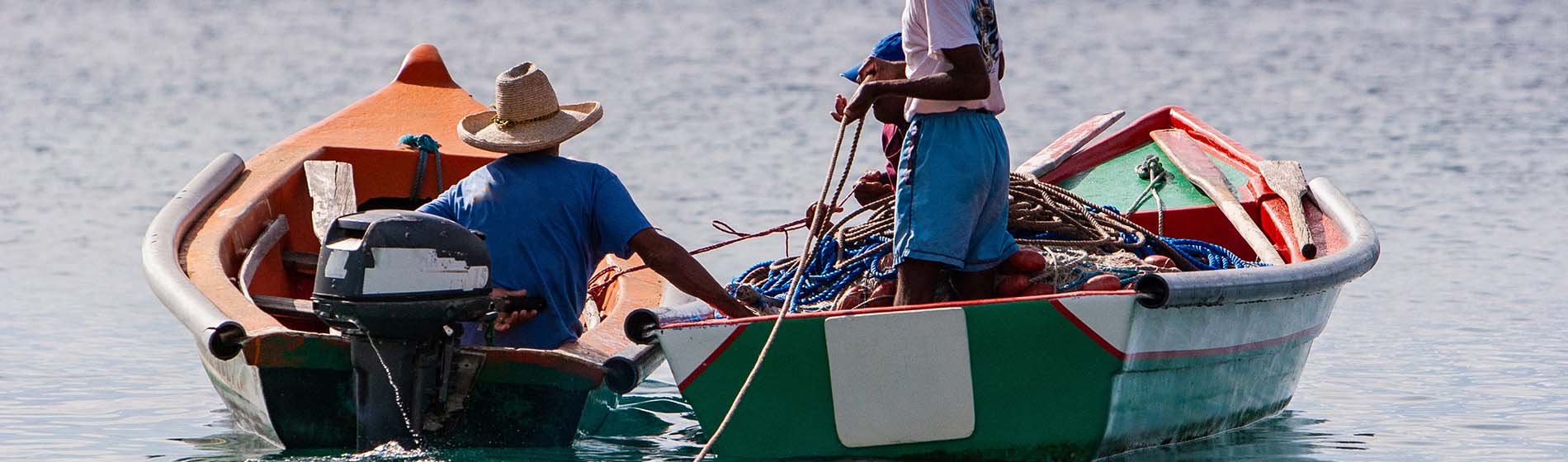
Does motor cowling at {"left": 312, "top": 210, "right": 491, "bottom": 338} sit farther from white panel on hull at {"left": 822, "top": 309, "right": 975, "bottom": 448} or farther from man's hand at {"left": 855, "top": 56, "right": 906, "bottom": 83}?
man's hand at {"left": 855, "top": 56, "right": 906, "bottom": 83}

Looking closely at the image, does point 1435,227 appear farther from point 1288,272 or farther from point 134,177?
point 134,177

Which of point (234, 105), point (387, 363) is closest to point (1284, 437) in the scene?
point (387, 363)

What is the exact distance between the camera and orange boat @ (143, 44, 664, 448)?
5324 mm

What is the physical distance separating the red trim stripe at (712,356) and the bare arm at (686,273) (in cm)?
25

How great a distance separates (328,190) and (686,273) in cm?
273

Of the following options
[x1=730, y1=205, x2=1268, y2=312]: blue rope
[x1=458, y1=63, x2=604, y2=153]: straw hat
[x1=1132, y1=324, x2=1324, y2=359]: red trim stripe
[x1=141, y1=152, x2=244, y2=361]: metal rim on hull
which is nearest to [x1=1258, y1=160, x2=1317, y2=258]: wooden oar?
[x1=1132, y1=324, x2=1324, y2=359]: red trim stripe

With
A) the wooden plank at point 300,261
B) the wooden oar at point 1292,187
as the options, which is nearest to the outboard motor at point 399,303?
the wooden plank at point 300,261

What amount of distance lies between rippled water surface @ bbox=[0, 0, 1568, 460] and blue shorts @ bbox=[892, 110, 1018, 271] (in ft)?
3.97

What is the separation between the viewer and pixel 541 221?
5.59 m

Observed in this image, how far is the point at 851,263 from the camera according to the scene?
611 centimetres

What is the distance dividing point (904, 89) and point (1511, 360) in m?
Answer: 4.12

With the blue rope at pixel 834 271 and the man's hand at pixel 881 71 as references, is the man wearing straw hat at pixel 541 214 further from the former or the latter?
the man's hand at pixel 881 71

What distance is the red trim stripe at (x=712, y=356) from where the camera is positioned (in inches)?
203

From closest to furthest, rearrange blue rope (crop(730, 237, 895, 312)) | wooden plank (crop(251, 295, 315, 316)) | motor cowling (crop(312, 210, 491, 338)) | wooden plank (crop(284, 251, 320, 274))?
1. motor cowling (crop(312, 210, 491, 338))
2. blue rope (crop(730, 237, 895, 312))
3. wooden plank (crop(251, 295, 315, 316))
4. wooden plank (crop(284, 251, 320, 274))
